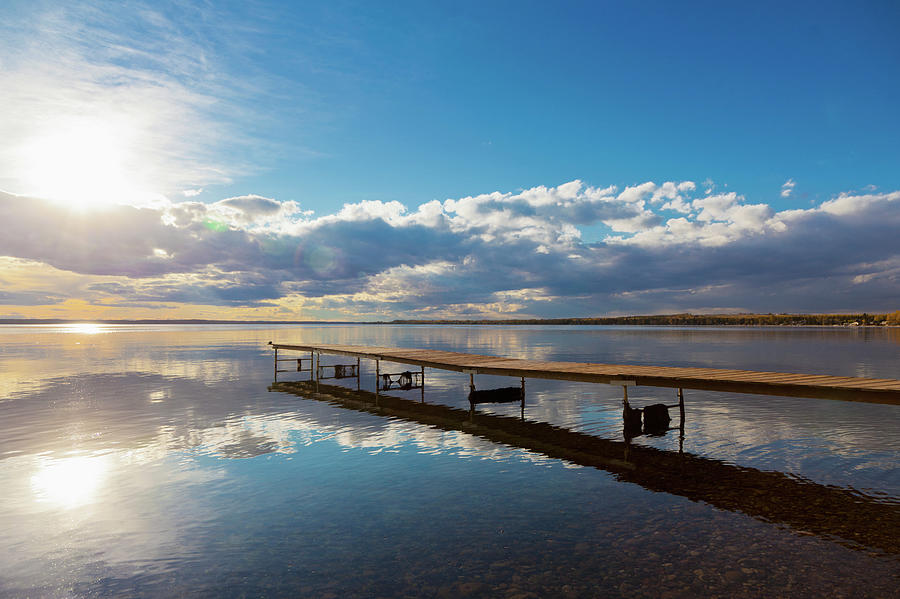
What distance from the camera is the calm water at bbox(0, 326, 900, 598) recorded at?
8.84 m

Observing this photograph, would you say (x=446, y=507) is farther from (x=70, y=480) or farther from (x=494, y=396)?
(x=494, y=396)

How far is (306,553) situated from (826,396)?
15117mm

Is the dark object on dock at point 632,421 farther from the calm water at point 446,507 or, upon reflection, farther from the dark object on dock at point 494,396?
the dark object on dock at point 494,396

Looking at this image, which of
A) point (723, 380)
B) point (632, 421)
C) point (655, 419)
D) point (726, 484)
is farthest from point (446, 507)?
point (655, 419)

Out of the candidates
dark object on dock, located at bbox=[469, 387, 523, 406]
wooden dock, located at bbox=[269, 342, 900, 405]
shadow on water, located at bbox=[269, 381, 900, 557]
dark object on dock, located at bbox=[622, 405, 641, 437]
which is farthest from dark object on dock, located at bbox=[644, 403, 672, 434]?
dark object on dock, located at bbox=[469, 387, 523, 406]

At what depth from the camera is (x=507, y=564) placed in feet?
30.7

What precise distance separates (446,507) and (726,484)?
7.68 meters

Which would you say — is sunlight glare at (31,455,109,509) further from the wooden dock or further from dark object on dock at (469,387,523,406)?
dark object on dock at (469,387,523,406)

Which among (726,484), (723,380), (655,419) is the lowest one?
(726,484)

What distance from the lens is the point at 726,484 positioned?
14109mm

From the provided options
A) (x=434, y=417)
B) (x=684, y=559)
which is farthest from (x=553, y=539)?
(x=434, y=417)

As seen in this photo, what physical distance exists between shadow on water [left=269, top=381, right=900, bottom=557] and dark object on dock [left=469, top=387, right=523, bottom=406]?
129 inches

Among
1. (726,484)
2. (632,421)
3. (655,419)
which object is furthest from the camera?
(655,419)

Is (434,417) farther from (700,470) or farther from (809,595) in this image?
(809,595)
